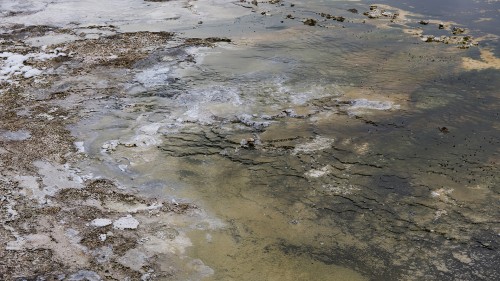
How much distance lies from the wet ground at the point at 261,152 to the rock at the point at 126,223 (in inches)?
1.3

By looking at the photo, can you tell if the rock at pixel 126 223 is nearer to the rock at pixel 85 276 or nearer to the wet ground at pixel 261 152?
the wet ground at pixel 261 152

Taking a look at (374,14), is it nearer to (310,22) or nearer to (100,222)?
(310,22)

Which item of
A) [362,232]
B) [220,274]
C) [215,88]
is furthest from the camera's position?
[215,88]

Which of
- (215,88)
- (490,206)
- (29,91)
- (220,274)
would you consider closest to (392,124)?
(490,206)

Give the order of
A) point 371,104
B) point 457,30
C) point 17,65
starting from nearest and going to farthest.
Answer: point 371,104 → point 17,65 → point 457,30

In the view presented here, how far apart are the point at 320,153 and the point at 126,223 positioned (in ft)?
11.6

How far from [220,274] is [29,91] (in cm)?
743

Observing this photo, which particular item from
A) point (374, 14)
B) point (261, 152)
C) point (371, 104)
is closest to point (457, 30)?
point (374, 14)

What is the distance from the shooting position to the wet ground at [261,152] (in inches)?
238

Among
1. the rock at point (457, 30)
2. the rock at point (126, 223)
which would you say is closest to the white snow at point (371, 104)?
the rock at point (126, 223)

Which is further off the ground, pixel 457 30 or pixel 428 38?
pixel 457 30

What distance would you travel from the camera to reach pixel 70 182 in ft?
24.5

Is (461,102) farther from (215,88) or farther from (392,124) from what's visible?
(215,88)

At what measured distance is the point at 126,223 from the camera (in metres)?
6.56
